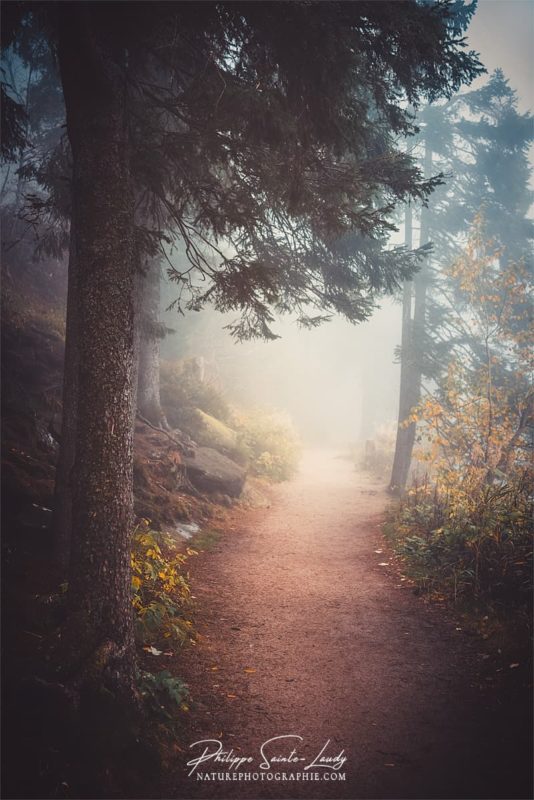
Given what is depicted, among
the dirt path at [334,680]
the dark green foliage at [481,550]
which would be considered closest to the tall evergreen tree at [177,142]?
the dirt path at [334,680]

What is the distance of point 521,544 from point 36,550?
7.18 m

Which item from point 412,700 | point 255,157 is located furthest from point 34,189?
point 412,700

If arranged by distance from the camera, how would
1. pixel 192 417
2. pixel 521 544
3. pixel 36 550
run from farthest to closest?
pixel 192 417 < pixel 521 544 < pixel 36 550

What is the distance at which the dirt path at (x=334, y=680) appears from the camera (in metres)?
3.24

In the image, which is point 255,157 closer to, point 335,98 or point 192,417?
point 335,98

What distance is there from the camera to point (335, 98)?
4.53 meters

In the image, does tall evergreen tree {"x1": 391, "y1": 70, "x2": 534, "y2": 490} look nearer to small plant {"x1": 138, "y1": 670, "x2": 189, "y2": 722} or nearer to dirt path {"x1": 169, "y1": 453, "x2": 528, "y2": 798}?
dirt path {"x1": 169, "y1": 453, "x2": 528, "y2": 798}

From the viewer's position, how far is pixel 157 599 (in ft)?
18.0

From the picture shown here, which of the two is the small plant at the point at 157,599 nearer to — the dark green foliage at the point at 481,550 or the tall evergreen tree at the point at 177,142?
the tall evergreen tree at the point at 177,142
